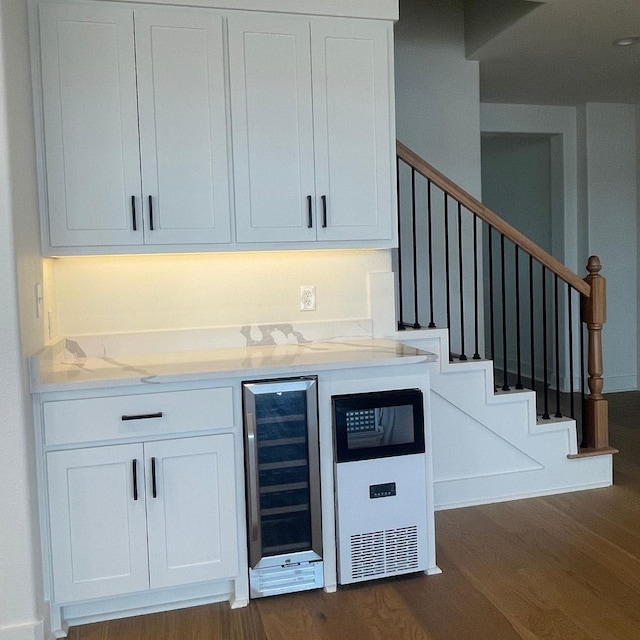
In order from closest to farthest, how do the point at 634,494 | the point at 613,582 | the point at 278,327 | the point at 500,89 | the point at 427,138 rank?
the point at 613,582 < the point at 278,327 < the point at 634,494 < the point at 427,138 < the point at 500,89

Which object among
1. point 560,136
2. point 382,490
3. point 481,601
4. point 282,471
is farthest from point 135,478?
point 560,136

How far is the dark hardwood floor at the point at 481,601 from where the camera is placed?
2.25 m

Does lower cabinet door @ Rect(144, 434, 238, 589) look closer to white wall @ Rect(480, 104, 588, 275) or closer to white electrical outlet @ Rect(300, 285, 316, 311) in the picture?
white electrical outlet @ Rect(300, 285, 316, 311)

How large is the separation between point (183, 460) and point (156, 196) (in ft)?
3.52

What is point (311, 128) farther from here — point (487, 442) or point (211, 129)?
point (487, 442)

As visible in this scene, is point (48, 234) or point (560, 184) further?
point (560, 184)

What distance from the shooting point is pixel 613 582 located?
8.36 feet

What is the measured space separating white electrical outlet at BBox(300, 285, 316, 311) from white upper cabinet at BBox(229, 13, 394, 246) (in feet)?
1.16

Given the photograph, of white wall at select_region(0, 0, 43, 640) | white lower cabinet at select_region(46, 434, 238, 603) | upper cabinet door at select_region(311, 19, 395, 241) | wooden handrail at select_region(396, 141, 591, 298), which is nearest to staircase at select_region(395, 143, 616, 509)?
wooden handrail at select_region(396, 141, 591, 298)

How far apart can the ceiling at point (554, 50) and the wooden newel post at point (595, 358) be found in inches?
54.1

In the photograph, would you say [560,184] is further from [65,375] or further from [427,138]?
[65,375]

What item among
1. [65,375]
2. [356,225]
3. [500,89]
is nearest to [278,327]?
[356,225]

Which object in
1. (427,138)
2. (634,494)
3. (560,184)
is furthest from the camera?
(560,184)

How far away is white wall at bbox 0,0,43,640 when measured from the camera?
6.85ft
